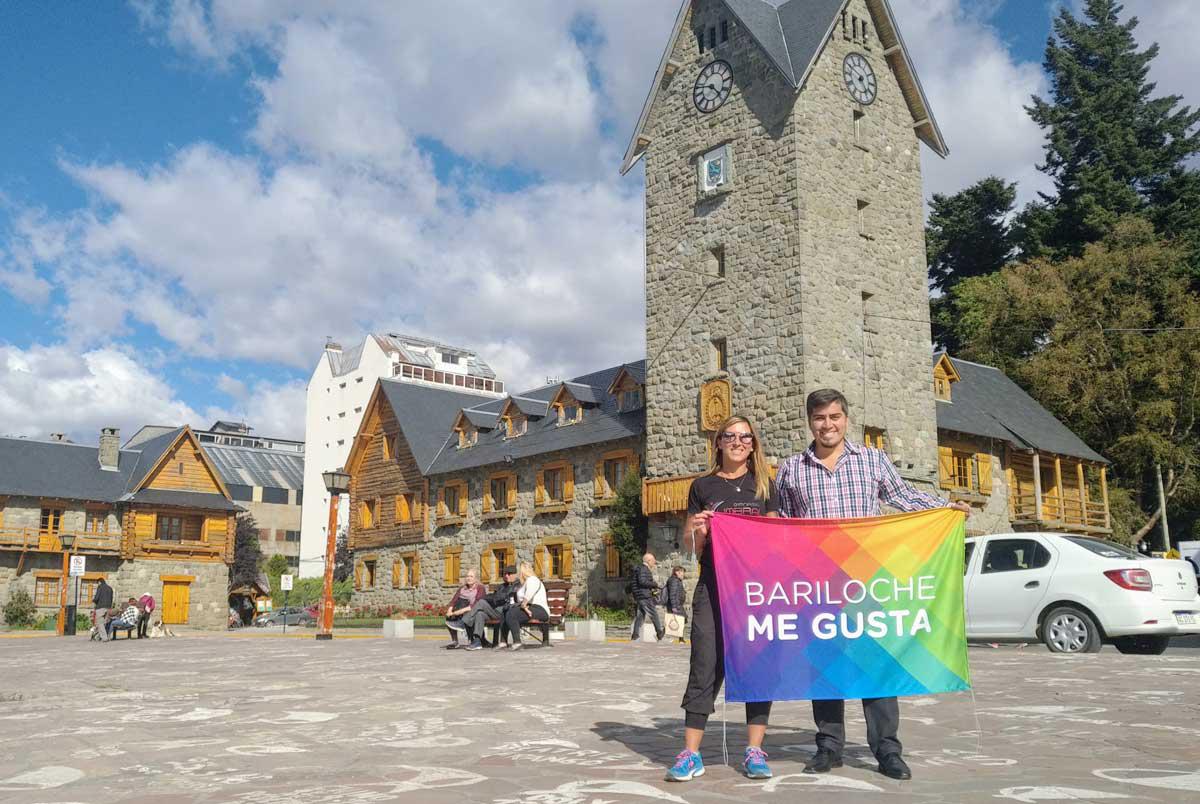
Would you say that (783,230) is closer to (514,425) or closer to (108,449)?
(514,425)

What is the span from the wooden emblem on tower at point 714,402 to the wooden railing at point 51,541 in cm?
2770

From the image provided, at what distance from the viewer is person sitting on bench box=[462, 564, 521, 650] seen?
17766 mm

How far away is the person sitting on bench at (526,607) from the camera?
1731 cm

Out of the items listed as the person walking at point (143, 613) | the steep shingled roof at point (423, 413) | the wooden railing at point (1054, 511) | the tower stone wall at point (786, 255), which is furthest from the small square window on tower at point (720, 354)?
the steep shingled roof at point (423, 413)

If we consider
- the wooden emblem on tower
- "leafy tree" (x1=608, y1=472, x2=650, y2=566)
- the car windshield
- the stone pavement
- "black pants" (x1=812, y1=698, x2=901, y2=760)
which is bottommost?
the stone pavement

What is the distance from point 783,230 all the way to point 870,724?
23949 mm

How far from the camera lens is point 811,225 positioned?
28.2m

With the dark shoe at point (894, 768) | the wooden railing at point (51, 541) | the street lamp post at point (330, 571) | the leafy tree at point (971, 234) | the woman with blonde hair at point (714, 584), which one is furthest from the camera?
the leafy tree at point (971, 234)

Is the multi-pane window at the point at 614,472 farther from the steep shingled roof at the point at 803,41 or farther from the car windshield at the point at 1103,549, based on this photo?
the car windshield at the point at 1103,549

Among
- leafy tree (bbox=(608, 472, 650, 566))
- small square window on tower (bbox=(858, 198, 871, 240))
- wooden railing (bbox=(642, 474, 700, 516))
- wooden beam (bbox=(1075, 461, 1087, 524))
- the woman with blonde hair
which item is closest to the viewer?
the woman with blonde hair

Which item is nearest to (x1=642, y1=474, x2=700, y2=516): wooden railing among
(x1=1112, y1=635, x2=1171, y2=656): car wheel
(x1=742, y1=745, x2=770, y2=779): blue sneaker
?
(x1=1112, y1=635, x2=1171, y2=656): car wheel

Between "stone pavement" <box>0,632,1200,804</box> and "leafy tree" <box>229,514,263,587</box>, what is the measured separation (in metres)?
55.3

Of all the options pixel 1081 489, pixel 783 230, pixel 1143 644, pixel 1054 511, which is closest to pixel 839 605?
pixel 1143 644

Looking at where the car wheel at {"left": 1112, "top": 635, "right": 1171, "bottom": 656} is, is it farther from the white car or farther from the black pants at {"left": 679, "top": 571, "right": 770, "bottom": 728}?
the black pants at {"left": 679, "top": 571, "right": 770, "bottom": 728}
